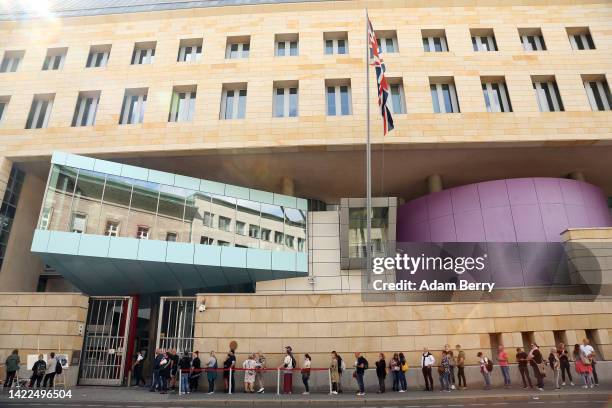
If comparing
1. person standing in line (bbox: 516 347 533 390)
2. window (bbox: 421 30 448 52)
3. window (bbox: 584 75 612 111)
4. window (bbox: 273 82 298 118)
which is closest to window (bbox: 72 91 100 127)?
window (bbox: 273 82 298 118)

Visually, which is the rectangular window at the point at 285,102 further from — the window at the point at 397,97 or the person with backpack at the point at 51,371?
the person with backpack at the point at 51,371

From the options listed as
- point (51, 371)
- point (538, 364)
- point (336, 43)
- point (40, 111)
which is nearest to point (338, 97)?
point (336, 43)

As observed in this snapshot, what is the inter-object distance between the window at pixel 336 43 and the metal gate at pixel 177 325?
19.8m

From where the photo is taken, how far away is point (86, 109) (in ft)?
89.0

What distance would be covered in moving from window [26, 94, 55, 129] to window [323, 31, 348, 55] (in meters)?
19.5

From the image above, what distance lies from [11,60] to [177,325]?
25.0m

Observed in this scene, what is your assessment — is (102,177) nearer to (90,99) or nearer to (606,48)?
(90,99)

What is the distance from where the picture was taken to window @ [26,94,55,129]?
26.7 metres

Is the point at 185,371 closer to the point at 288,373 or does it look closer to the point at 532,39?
the point at 288,373

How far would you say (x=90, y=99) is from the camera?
90.0 ft

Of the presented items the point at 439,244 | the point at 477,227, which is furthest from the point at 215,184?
the point at 477,227

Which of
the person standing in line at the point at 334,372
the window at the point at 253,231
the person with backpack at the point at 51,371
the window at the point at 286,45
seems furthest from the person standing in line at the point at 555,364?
the window at the point at 286,45

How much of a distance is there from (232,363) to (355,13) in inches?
977

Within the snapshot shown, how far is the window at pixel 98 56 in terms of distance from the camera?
93.9ft
